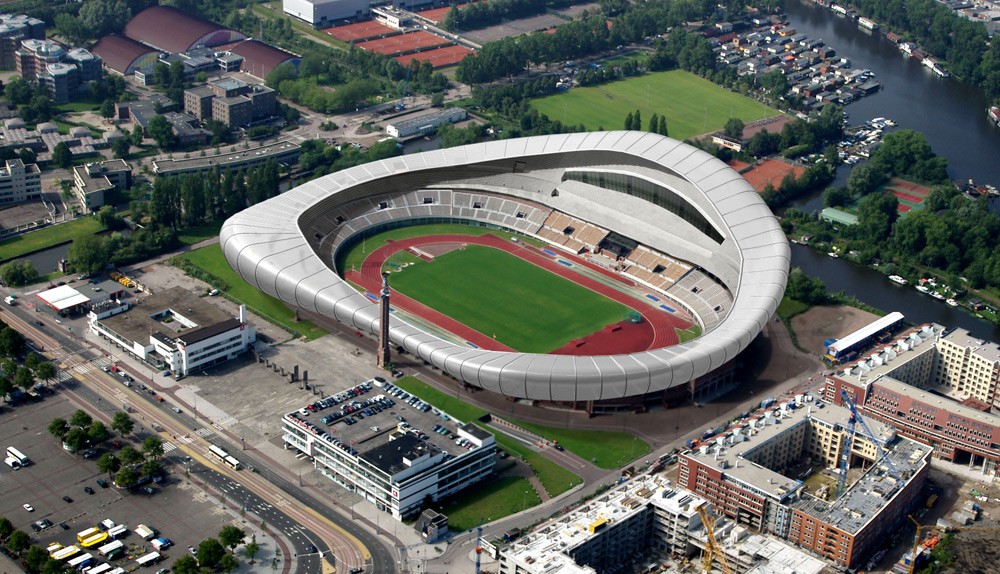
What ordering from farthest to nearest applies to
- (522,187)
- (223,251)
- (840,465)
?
(522,187) → (223,251) → (840,465)

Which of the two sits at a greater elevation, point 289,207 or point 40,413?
point 289,207

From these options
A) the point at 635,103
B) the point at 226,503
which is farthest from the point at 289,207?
the point at 635,103

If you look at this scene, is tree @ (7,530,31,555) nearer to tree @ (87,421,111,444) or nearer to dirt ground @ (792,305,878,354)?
tree @ (87,421,111,444)

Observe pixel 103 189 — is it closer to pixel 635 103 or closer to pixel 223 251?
pixel 223 251

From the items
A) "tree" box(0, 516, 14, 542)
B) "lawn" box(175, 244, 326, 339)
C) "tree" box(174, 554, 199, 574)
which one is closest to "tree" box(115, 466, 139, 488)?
"tree" box(0, 516, 14, 542)

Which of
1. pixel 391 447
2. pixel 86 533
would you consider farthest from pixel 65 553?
pixel 391 447

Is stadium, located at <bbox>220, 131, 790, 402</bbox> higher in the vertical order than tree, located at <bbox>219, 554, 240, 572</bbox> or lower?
higher

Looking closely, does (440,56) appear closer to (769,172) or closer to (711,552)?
(769,172)
